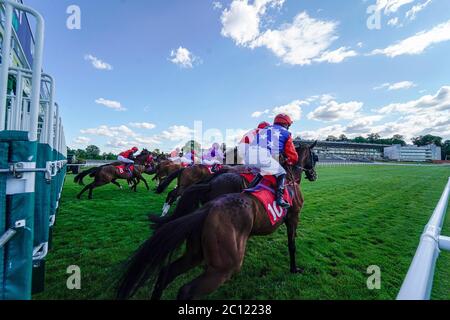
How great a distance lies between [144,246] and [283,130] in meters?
2.14

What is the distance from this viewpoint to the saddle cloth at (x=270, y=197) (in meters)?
2.45

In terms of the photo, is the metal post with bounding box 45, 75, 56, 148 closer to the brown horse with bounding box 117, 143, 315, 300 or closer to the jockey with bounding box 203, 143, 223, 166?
the brown horse with bounding box 117, 143, 315, 300

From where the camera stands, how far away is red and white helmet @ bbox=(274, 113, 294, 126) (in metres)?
3.18

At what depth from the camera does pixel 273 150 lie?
9.68 feet

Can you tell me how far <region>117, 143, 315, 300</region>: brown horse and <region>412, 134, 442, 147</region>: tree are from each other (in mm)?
130435

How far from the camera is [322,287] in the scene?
2.53m

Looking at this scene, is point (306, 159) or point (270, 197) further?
point (306, 159)

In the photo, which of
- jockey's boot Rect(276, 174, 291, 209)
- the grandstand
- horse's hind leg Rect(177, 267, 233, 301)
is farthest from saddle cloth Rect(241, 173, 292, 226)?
the grandstand

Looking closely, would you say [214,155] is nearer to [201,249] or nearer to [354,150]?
[201,249]

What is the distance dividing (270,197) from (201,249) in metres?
0.99

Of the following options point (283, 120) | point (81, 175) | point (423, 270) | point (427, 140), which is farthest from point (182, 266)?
point (427, 140)
